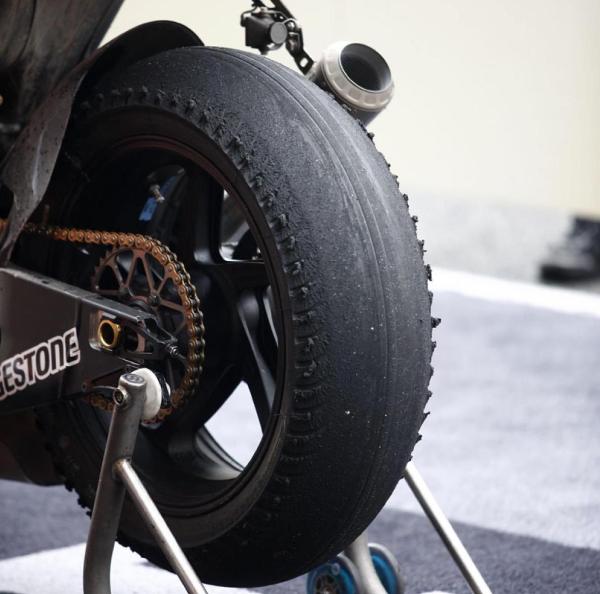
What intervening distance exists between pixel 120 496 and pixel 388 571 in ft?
1.66

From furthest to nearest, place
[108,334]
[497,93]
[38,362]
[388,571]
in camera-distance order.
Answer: [497,93] → [388,571] → [38,362] → [108,334]

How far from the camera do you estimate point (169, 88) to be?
1455mm

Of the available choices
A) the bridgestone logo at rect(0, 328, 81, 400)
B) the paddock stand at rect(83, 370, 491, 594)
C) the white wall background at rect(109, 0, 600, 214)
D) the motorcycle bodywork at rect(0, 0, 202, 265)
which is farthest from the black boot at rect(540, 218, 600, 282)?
the paddock stand at rect(83, 370, 491, 594)

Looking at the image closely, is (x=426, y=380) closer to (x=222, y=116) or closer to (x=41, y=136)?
(x=222, y=116)

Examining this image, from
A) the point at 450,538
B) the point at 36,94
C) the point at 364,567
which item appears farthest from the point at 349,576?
the point at 36,94

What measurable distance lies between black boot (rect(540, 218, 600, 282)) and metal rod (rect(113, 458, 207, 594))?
13.3 feet

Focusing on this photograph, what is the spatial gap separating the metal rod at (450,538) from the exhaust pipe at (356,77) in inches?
20.3

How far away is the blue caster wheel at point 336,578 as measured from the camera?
1641 millimetres

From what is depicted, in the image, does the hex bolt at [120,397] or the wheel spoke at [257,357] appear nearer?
the hex bolt at [120,397]

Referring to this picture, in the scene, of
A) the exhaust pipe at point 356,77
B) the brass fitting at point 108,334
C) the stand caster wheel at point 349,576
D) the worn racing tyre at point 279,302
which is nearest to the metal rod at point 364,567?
the stand caster wheel at point 349,576

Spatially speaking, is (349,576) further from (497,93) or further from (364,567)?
(497,93)

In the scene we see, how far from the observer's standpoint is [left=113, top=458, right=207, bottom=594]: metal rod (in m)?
1.32

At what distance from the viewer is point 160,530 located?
4.41ft

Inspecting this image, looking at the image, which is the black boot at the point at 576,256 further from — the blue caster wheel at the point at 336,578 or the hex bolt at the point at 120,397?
the hex bolt at the point at 120,397
